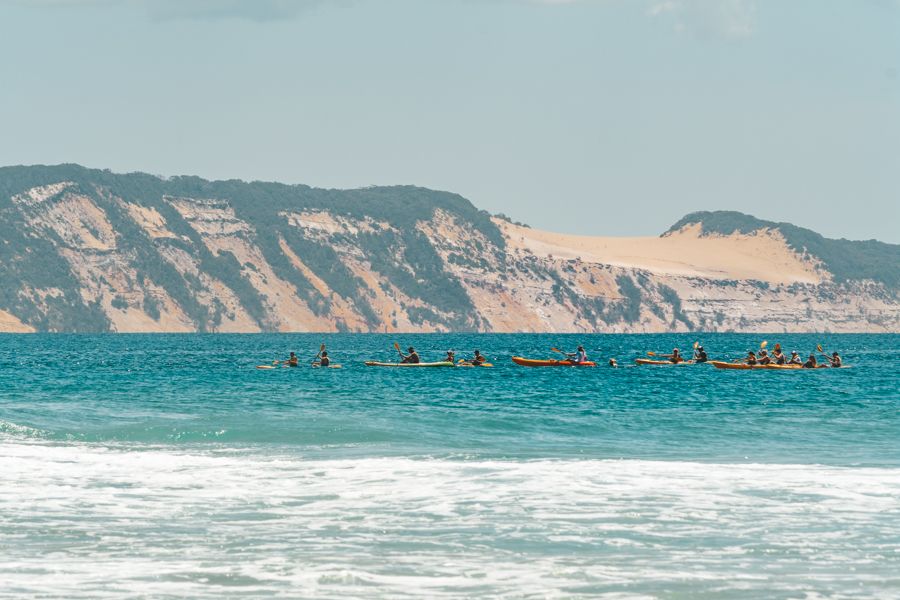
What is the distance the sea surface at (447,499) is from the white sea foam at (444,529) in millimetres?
53

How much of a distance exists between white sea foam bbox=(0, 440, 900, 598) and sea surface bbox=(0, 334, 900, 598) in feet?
0.18

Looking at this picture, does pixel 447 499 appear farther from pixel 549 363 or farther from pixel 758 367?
pixel 549 363

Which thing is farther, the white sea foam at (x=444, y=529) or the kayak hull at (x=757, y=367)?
the kayak hull at (x=757, y=367)

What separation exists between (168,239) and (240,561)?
7281 inches

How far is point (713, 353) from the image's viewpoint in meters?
123

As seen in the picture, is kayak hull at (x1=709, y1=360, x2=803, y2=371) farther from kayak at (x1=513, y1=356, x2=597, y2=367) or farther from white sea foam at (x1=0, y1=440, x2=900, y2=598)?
white sea foam at (x1=0, y1=440, x2=900, y2=598)

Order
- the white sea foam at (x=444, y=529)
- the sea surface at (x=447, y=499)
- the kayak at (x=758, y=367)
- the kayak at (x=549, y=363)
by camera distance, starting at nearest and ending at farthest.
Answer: the white sea foam at (x=444, y=529), the sea surface at (x=447, y=499), the kayak at (x=758, y=367), the kayak at (x=549, y=363)

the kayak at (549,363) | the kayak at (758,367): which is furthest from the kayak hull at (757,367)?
the kayak at (549,363)

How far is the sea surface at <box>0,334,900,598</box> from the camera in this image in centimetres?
1708

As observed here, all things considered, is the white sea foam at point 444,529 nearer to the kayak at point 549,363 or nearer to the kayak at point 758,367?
the kayak at point 758,367

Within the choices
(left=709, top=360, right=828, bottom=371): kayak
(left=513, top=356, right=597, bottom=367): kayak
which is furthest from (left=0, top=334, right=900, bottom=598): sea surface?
(left=513, top=356, right=597, bottom=367): kayak

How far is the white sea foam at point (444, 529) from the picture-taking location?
16.8 m

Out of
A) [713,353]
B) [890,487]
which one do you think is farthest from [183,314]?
Answer: [890,487]

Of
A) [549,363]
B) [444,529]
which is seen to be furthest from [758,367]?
[444,529]
